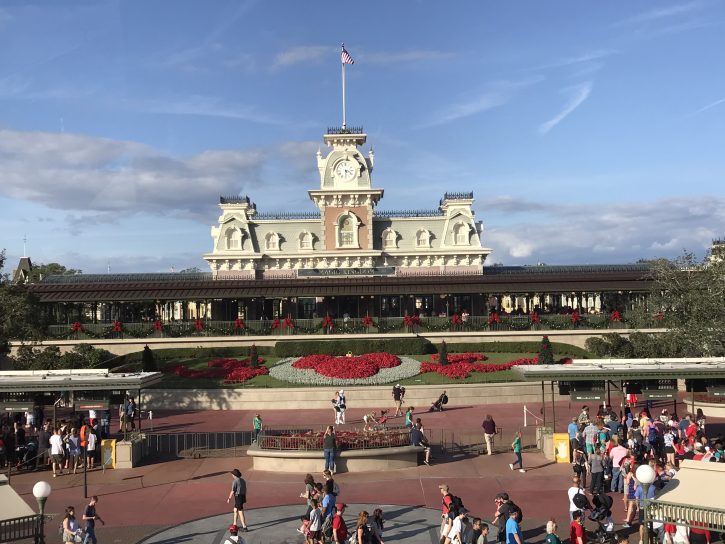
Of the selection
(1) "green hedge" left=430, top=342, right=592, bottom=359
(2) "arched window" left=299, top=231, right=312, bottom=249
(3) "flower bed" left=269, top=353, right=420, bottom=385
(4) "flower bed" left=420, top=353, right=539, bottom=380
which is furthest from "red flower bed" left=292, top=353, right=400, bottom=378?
(2) "arched window" left=299, top=231, right=312, bottom=249

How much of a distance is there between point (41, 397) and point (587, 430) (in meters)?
18.3

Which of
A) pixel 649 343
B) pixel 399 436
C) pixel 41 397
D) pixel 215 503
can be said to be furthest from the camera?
pixel 649 343

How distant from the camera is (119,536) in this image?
51.8 ft

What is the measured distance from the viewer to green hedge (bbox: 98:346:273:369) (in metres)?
44.8

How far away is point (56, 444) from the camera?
21.7 meters

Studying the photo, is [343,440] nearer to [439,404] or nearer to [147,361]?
[439,404]

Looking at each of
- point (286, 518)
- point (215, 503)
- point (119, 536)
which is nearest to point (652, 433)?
point (286, 518)

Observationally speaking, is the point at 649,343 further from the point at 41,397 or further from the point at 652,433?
the point at 41,397

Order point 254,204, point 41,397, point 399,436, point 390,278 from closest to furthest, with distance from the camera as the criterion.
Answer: point 399,436 → point 41,397 → point 390,278 → point 254,204

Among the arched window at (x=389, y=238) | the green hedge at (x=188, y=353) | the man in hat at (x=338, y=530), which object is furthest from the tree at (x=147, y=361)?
the arched window at (x=389, y=238)

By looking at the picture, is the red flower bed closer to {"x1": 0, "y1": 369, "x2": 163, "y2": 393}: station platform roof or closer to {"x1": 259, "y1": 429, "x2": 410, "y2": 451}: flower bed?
{"x1": 259, "y1": 429, "x2": 410, "y2": 451}: flower bed

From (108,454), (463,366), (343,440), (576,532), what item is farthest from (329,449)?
(463,366)

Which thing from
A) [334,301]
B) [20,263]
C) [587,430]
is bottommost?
[587,430]

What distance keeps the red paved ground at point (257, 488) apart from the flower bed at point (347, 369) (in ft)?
46.1
